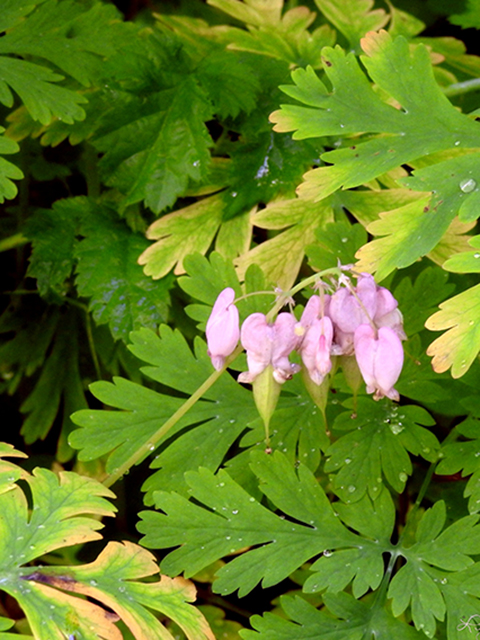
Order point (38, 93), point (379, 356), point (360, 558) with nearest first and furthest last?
point (379, 356) < point (360, 558) < point (38, 93)

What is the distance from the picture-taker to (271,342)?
98cm

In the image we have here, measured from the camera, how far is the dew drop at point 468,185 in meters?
1.09

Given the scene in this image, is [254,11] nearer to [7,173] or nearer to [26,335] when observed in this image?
[7,173]

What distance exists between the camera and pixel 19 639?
0.92 m

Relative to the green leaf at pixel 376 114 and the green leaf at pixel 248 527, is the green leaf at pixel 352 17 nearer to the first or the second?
the green leaf at pixel 376 114

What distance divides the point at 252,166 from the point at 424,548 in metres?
0.87

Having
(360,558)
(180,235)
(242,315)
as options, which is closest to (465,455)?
(360,558)

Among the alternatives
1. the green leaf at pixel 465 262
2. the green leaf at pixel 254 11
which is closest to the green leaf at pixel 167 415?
the green leaf at pixel 465 262

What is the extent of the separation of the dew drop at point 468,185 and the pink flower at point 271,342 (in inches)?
14.1

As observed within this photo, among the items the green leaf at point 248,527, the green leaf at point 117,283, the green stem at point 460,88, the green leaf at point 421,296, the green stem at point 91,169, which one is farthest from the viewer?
the green stem at point 91,169

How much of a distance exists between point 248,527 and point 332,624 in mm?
188

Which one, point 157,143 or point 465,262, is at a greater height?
point 157,143

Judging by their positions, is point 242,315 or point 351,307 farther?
point 242,315

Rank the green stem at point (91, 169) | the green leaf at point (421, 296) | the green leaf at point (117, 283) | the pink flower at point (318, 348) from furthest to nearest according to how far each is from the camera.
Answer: the green stem at point (91, 169), the green leaf at point (117, 283), the green leaf at point (421, 296), the pink flower at point (318, 348)
